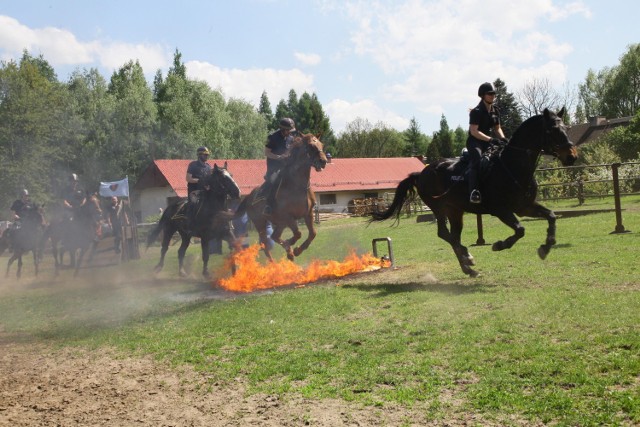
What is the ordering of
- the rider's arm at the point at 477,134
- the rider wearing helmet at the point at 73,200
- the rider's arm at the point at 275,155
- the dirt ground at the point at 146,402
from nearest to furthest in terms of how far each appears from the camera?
the dirt ground at the point at 146,402
the rider's arm at the point at 477,134
the rider's arm at the point at 275,155
the rider wearing helmet at the point at 73,200

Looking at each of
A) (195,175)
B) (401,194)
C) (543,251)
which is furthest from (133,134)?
(543,251)

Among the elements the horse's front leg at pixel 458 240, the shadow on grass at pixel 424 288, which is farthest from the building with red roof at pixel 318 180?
the shadow on grass at pixel 424 288

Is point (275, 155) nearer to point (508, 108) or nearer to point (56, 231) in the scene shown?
point (56, 231)

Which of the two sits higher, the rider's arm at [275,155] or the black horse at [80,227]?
the rider's arm at [275,155]

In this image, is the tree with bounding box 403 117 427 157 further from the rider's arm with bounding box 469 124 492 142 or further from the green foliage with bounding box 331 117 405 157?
the rider's arm with bounding box 469 124 492 142

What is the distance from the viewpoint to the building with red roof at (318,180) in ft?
168

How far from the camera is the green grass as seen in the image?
5.14m

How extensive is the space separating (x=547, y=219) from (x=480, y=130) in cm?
206

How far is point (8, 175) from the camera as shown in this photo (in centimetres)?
4594

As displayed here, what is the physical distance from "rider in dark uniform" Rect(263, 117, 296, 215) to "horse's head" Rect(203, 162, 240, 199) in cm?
164

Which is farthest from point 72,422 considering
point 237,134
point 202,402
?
point 237,134

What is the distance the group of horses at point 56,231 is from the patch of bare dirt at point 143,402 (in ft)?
44.4

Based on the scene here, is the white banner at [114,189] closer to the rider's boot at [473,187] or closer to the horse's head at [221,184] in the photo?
the horse's head at [221,184]

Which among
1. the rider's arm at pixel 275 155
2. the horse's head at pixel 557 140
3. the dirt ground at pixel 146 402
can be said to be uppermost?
the rider's arm at pixel 275 155
